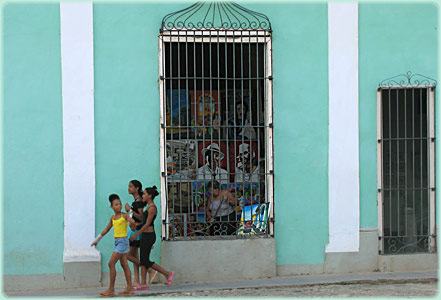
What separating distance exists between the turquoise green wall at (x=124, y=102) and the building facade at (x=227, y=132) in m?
0.02

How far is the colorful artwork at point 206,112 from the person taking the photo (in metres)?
8.48

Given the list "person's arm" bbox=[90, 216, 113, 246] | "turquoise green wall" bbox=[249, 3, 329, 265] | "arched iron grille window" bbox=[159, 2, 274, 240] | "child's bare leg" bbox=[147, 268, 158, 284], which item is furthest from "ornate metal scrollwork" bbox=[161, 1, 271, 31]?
"child's bare leg" bbox=[147, 268, 158, 284]

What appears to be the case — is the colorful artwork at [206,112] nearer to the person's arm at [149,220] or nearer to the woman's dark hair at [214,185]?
the woman's dark hair at [214,185]

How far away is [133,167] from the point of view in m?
8.02

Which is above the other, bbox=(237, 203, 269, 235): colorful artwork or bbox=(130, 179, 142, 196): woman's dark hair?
bbox=(130, 179, 142, 196): woman's dark hair

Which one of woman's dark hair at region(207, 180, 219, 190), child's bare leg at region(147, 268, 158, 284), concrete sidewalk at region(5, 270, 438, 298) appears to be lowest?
concrete sidewalk at region(5, 270, 438, 298)

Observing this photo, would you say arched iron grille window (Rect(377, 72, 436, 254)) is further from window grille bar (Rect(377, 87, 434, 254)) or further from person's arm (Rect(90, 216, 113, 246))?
person's arm (Rect(90, 216, 113, 246))

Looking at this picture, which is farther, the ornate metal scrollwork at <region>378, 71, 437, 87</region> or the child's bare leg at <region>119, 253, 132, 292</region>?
the ornate metal scrollwork at <region>378, 71, 437, 87</region>

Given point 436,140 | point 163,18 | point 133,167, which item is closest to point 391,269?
point 436,140

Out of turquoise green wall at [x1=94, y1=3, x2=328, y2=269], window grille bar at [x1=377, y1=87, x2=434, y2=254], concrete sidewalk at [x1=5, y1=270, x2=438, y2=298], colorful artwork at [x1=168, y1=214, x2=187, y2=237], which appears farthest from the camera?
window grille bar at [x1=377, y1=87, x2=434, y2=254]

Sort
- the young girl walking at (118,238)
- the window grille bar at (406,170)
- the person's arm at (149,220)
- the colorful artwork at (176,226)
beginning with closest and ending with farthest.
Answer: the young girl walking at (118,238) → the person's arm at (149,220) → the colorful artwork at (176,226) → the window grille bar at (406,170)

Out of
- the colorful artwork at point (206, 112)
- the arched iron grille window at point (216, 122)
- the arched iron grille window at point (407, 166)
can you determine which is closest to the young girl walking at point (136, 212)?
the arched iron grille window at point (216, 122)

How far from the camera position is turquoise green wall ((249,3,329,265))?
830 centimetres

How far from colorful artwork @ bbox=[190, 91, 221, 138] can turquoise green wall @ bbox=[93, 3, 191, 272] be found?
2.08ft
